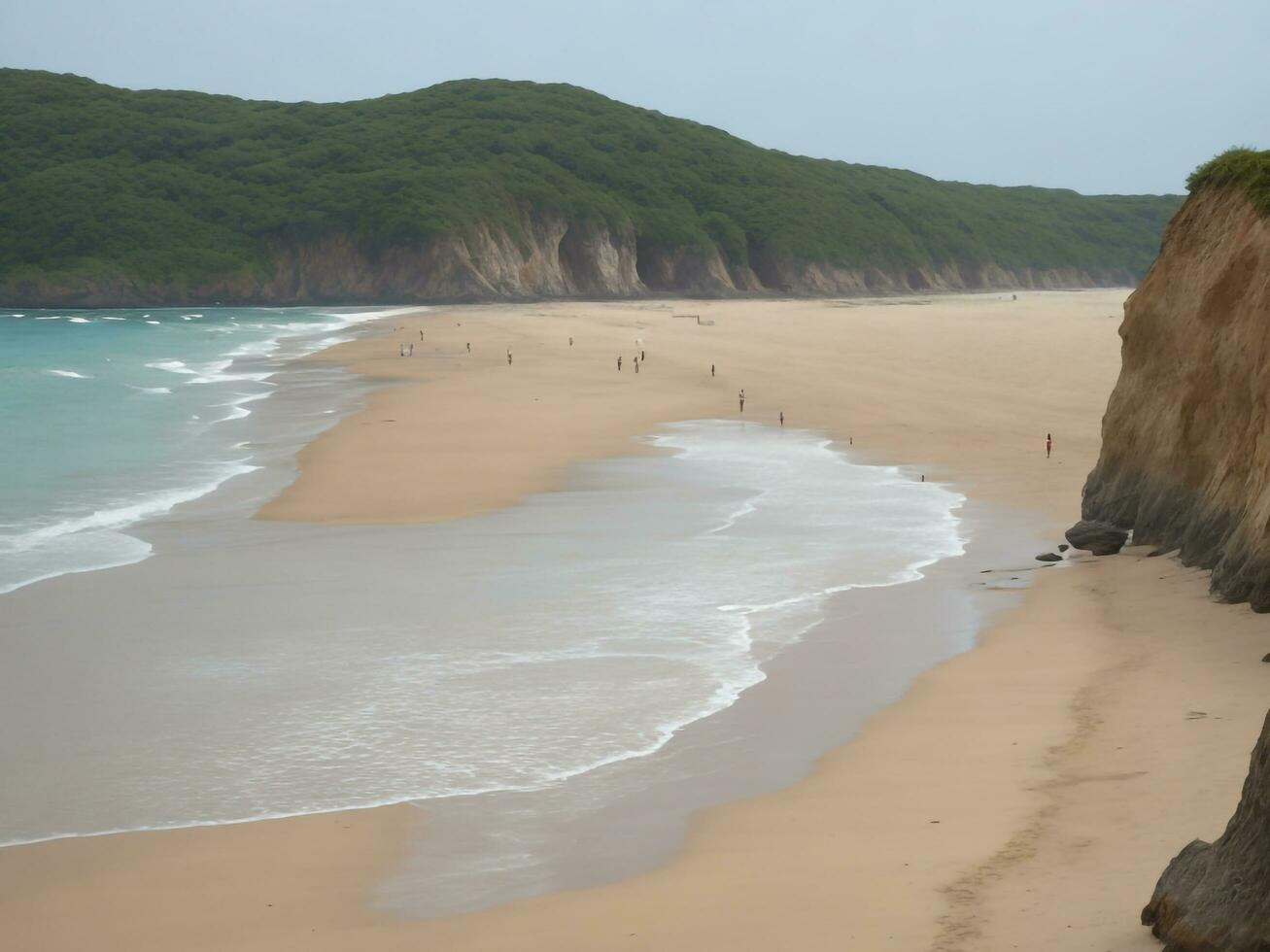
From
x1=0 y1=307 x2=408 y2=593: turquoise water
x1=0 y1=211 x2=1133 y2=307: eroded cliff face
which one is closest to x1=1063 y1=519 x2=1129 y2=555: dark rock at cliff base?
x1=0 y1=307 x2=408 y2=593: turquoise water

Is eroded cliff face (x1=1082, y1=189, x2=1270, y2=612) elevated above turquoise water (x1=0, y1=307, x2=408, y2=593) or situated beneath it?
elevated above

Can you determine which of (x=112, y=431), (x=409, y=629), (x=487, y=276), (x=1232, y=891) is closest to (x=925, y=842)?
(x=1232, y=891)

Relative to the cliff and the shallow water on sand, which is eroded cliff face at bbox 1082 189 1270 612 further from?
the shallow water on sand

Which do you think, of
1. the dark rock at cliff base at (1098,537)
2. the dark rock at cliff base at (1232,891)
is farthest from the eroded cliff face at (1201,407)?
the dark rock at cliff base at (1232,891)

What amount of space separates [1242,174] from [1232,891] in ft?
39.1

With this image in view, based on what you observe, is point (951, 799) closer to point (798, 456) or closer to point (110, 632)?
point (110, 632)

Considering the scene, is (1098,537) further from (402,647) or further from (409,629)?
(402,647)

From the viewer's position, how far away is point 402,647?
12781 mm

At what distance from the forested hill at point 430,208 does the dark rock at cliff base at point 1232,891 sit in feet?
420

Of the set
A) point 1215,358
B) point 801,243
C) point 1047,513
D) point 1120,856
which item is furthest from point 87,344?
point 801,243

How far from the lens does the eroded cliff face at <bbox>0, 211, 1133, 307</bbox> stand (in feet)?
435

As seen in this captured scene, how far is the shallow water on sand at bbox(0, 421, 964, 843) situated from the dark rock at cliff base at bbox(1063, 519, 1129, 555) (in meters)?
1.64

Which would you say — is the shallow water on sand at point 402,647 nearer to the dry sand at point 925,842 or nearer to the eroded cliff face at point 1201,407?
the dry sand at point 925,842

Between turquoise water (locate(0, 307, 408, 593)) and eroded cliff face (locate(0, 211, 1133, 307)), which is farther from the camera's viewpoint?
eroded cliff face (locate(0, 211, 1133, 307))
